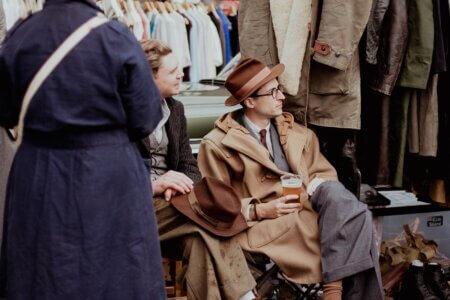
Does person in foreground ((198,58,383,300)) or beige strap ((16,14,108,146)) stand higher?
beige strap ((16,14,108,146))

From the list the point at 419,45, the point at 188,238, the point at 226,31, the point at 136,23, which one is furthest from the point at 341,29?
the point at 226,31

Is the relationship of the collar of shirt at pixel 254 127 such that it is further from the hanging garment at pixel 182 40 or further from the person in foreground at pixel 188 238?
the hanging garment at pixel 182 40

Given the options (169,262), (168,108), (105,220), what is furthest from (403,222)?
(105,220)

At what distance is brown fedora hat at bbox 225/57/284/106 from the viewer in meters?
3.75

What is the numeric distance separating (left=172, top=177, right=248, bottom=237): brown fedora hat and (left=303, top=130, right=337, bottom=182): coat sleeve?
61cm

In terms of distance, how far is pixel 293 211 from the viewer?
3607mm

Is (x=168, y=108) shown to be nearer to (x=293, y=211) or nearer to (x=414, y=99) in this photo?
(x=293, y=211)

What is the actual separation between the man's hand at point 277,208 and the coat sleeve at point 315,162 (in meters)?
0.29

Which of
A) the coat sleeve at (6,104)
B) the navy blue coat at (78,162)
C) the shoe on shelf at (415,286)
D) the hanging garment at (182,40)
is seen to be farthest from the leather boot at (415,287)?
the hanging garment at (182,40)

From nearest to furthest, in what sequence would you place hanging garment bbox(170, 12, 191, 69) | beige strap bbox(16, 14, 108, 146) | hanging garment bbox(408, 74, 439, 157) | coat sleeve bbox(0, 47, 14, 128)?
beige strap bbox(16, 14, 108, 146) < coat sleeve bbox(0, 47, 14, 128) < hanging garment bbox(408, 74, 439, 157) < hanging garment bbox(170, 12, 191, 69)

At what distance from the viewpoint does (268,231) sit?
11.6 ft

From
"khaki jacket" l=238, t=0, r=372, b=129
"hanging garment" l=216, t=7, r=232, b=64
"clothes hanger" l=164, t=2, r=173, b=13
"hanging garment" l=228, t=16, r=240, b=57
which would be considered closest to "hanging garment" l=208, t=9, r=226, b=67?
"hanging garment" l=216, t=7, r=232, b=64

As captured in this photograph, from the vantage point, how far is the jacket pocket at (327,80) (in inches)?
149

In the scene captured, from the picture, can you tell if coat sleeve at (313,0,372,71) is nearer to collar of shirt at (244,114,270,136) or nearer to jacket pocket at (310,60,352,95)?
jacket pocket at (310,60,352,95)
